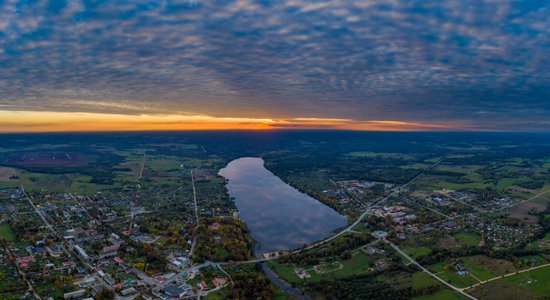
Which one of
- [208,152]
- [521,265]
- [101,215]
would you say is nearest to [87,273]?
[101,215]

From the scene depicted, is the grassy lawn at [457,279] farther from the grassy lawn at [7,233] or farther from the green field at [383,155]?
the green field at [383,155]

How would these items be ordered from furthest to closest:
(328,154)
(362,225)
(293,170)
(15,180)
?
(328,154) < (293,170) < (15,180) < (362,225)

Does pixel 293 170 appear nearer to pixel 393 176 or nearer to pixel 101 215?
pixel 393 176

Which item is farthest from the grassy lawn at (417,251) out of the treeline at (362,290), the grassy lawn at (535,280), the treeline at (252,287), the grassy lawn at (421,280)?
the treeline at (252,287)

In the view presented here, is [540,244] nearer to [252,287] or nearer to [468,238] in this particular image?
[468,238]

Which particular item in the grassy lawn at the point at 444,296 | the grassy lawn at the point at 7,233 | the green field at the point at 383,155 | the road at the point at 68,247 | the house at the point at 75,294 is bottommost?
the grassy lawn at the point at 444,296

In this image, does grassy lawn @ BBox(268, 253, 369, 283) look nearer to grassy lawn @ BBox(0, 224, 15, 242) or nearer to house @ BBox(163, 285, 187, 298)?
house @ BBox(163, 285, 187, 298)
